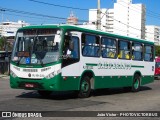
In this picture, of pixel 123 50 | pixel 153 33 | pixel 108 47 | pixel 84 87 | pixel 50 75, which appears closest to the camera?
pixel 50 75

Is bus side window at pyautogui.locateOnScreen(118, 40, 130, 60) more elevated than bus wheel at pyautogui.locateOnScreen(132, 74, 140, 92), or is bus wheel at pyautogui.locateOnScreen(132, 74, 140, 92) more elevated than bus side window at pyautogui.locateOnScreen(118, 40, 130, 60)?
bus side window at pyautogui.locateOnScreen(118, 40, 130, 60)

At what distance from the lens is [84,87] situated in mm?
16281

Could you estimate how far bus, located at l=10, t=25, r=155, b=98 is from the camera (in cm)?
1461

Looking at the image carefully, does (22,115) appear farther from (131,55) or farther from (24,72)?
(131,55)

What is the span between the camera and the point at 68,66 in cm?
1509

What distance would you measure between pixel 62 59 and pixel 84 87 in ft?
6.85

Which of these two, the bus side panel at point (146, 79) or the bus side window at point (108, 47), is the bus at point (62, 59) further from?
the bus side panel at point (146, 79)

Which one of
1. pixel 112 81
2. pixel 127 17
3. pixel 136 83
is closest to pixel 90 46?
pixel 112 81

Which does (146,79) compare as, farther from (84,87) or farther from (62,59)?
(62,59)

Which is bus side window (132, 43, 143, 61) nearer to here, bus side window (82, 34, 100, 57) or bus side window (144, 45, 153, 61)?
bus side window (144, 45, 153, 61)

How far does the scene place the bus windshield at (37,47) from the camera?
1468 centimetres

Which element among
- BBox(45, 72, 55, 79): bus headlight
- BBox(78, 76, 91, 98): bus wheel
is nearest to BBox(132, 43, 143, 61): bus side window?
BBox(78, 76, 91, 98): bus wheel

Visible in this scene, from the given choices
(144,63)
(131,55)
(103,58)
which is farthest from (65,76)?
(144,63)

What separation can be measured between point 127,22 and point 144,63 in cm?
7490
